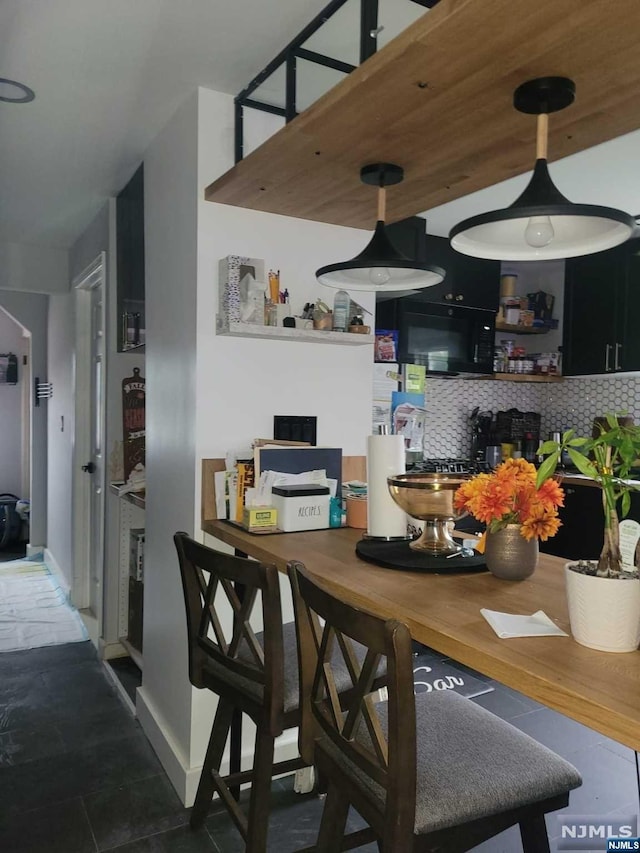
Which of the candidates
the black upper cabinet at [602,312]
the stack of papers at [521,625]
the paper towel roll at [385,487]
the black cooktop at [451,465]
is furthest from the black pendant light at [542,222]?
the black upper cabinet at [602,312]

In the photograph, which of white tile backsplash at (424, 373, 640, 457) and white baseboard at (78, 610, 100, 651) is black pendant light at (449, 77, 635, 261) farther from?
white baseboard at (78, 610, 100, 651)

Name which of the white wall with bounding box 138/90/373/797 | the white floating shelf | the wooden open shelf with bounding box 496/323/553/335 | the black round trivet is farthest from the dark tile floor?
the wooden open shelf with bounding box 496/323/553/335

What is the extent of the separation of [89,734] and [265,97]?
2513 mm

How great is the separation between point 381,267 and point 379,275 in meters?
0.09

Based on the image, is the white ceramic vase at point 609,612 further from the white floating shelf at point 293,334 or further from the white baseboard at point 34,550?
the white baseboard at point 34,550

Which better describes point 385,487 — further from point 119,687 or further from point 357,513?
point 119,687

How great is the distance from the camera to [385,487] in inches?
69.2

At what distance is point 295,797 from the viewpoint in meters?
2.19

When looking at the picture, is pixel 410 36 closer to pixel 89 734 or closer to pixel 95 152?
pixel 95 152

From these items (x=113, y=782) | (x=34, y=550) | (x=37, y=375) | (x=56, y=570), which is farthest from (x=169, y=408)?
(x=34, y=550)

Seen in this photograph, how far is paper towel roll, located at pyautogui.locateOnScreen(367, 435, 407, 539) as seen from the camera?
1.75 metres

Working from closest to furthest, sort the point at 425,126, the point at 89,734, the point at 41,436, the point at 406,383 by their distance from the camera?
1. the point at 425,126
2. the point at 89,734
3. the point at 406,383
4. the point at 41,436

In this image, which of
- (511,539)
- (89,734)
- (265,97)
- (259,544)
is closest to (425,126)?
(265,97)

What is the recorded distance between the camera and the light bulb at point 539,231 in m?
1.33
